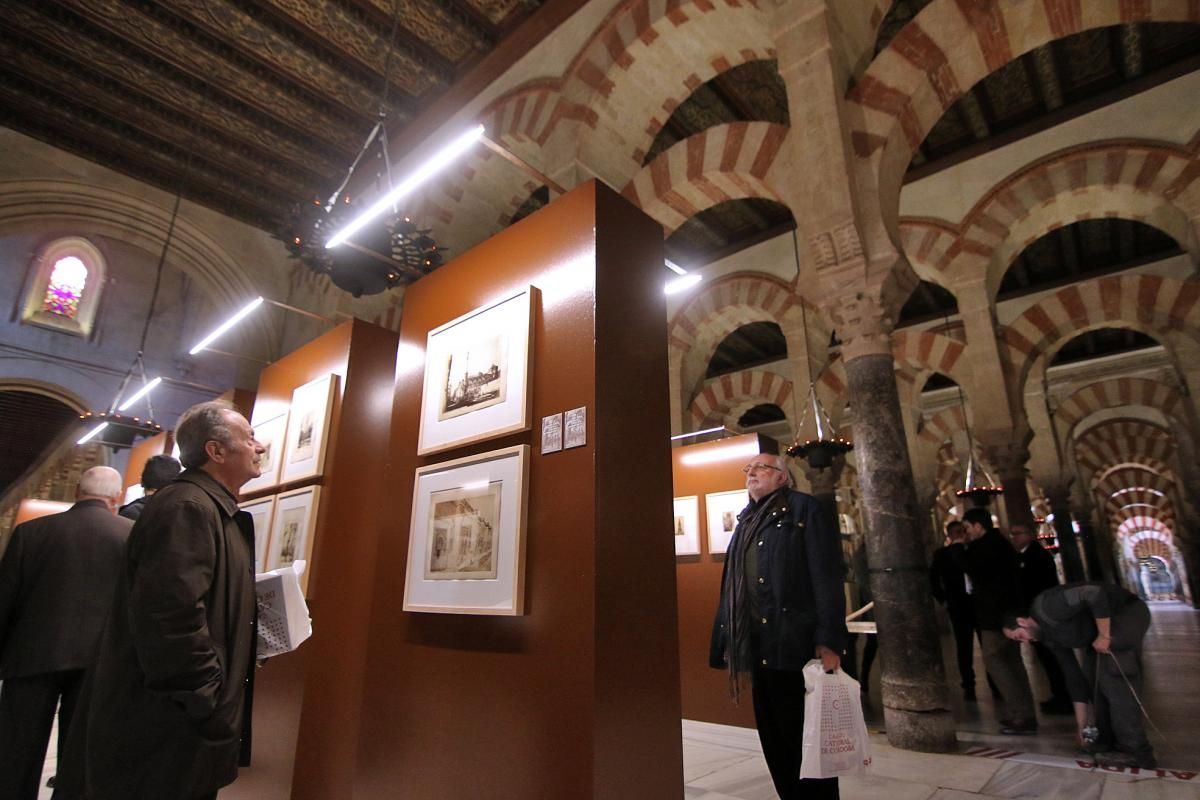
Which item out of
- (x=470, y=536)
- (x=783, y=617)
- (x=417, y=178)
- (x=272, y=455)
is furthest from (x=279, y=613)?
(x=417, y=178)

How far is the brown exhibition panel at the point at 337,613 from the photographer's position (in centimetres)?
329

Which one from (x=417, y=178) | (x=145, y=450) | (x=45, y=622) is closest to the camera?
(x=45, y=622)

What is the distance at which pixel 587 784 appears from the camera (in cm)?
186

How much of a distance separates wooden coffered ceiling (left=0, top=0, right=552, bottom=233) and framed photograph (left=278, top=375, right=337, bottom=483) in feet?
13.4

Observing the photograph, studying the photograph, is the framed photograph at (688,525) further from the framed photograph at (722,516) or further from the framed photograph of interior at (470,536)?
the framed photograph of interior at (470,536)

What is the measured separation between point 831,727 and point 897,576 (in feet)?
8.45

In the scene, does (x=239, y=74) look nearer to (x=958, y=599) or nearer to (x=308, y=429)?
(x=308, y=429)

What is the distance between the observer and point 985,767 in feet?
11.3

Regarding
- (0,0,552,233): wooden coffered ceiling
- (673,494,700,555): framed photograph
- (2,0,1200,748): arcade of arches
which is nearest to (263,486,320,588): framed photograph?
(673,494,700,555): framed photograph

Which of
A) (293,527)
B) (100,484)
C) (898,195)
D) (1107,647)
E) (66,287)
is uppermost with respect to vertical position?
(66,287)

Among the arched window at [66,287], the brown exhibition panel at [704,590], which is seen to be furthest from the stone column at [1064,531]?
the arched window at [66,287]

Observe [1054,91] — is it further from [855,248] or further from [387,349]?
[387,349]

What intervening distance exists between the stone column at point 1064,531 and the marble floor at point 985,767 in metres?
5.85

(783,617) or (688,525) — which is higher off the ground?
(688,525)
